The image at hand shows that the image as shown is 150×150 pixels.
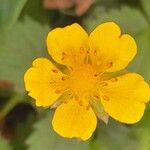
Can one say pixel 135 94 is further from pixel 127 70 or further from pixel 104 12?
Result: pixel 104 12

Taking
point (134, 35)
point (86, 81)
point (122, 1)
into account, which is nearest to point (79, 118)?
point (86, 81)

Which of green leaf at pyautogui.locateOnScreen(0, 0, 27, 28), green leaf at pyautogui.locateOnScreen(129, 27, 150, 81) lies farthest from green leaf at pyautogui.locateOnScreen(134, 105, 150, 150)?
green leaf at pyautogui.locateOnScreen(0, 0, 27, 28)

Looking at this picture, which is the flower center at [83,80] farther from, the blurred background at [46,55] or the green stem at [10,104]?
the green stem at [10,104]

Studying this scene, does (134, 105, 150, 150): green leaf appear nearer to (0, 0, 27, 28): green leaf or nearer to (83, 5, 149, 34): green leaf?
(83, 5, 149, 34): green leaf

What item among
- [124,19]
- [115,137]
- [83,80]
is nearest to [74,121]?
[83,80]

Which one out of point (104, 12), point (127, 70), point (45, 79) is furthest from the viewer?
point (104, 12)

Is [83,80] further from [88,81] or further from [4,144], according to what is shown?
[4,144]
